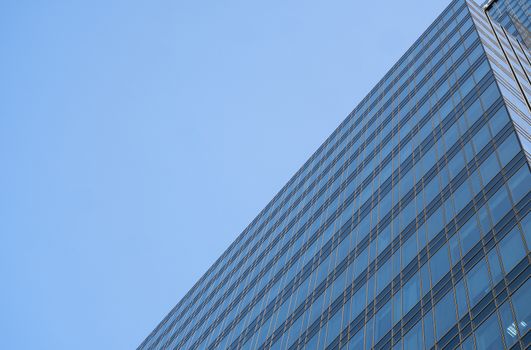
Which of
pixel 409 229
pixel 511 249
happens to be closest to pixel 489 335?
pixel 511 249

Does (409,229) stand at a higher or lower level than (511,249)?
higher

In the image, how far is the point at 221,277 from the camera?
72.2 metres

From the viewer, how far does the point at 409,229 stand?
128 ft

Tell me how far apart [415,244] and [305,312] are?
10.7 metres

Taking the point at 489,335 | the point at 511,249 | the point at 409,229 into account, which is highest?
the point at 409,229

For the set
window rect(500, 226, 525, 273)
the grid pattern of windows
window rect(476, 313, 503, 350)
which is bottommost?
window rect(476, 313, 503, 350)

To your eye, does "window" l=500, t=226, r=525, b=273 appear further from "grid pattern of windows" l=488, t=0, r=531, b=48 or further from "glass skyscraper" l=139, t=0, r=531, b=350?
"grid pattern of windows" l=488, t=0, r=531, b=48

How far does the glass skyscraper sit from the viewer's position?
2966cm

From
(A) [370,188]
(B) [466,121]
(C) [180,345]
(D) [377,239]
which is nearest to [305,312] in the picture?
(D) [377,239]

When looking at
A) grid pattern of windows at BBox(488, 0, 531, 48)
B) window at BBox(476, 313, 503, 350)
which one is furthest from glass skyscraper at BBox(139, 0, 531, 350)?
grid pattern of windows at BBox(488, 0, 531, 48)

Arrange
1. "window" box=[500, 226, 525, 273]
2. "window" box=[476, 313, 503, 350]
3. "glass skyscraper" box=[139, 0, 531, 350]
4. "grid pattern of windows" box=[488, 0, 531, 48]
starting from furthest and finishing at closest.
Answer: "grid pattern of windows" box=[488, 0, 531, 48] → "glass skyscraper" box=[139, 0, 531, 350] → "window" box=[500, 226, 525, 273] → "window" box=[476, 313, 503, 350]

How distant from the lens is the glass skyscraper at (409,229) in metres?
29.7

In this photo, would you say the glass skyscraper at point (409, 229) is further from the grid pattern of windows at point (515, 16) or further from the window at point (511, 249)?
the grid pattern of windows at point (515, 16)

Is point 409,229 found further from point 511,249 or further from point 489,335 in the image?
point 489,335
